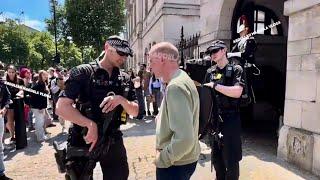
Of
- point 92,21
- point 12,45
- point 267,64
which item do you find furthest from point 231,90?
point 12,45

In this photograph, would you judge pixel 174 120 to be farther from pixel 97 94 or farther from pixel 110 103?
pixel 97 94

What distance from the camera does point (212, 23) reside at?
8742mm

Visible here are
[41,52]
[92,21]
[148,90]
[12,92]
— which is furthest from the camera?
[41,52]

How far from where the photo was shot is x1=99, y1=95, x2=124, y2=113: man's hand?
2.92m

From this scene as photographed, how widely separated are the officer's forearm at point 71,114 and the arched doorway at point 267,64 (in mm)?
5551

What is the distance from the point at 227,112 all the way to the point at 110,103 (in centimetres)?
160

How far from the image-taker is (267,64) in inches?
377

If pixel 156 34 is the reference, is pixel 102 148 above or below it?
below

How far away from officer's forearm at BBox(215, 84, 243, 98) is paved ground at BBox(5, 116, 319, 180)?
1639 millimetres

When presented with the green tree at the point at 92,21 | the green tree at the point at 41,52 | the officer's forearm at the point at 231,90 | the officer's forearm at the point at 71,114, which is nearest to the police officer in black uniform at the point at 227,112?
the officer's forearm at the point at 231,90

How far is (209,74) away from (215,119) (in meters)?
0.68

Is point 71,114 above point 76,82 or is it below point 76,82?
below

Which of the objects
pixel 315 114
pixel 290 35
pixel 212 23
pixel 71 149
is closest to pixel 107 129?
pixel 71 149

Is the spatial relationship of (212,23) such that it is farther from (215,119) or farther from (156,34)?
(156,34)
